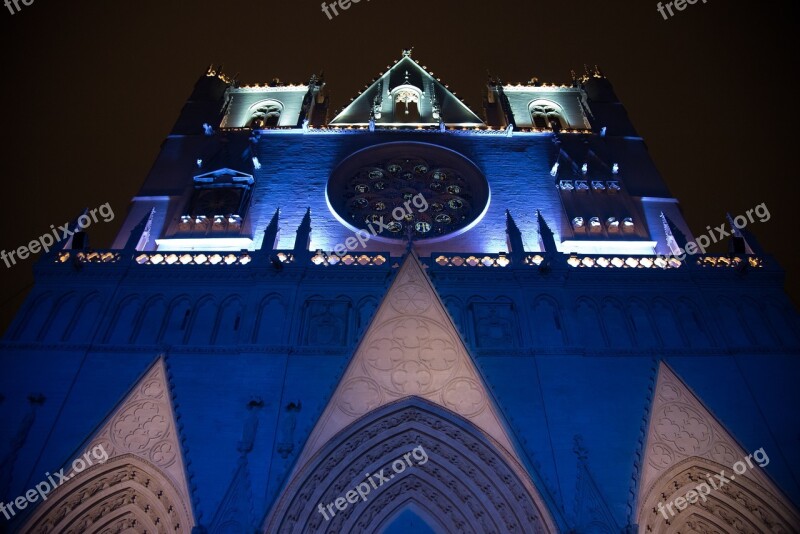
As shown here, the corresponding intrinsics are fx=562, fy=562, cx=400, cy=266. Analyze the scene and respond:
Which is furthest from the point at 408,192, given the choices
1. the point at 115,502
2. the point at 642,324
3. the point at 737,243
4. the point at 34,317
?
the point at 115,502

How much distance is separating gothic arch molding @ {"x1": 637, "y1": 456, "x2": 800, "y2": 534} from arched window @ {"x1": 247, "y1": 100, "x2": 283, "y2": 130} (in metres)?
14.9

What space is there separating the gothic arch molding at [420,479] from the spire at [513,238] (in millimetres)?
4290

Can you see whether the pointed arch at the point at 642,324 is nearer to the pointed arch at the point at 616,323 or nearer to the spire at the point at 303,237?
the pointed arch at the point at 616,323

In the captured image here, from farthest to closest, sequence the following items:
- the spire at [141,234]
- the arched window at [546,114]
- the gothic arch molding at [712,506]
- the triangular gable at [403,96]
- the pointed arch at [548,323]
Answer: the arched window at [546,114] → the triangular gable at [403,96] → the spire at [141,234] → the pointed arch at [548,323] → the gothic arch molding at [712,506]

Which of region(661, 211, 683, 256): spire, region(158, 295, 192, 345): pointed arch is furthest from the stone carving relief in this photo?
region(661, 211, 683, 256): spire

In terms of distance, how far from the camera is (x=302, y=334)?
10578 millimetres

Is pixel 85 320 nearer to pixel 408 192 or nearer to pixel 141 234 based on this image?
pixel 141 234

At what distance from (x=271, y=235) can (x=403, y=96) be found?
9196 mm

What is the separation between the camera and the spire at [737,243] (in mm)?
12375

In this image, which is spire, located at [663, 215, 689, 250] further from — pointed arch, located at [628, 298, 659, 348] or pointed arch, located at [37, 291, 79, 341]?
pointed arch, located at [37, 291, 79, 341]

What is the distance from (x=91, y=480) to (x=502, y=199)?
11.0 metres

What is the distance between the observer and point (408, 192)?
51.1 feet

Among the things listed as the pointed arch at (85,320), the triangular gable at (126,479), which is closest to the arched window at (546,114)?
the pointed arch at (85,320)

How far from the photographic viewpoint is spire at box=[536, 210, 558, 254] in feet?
40.1
